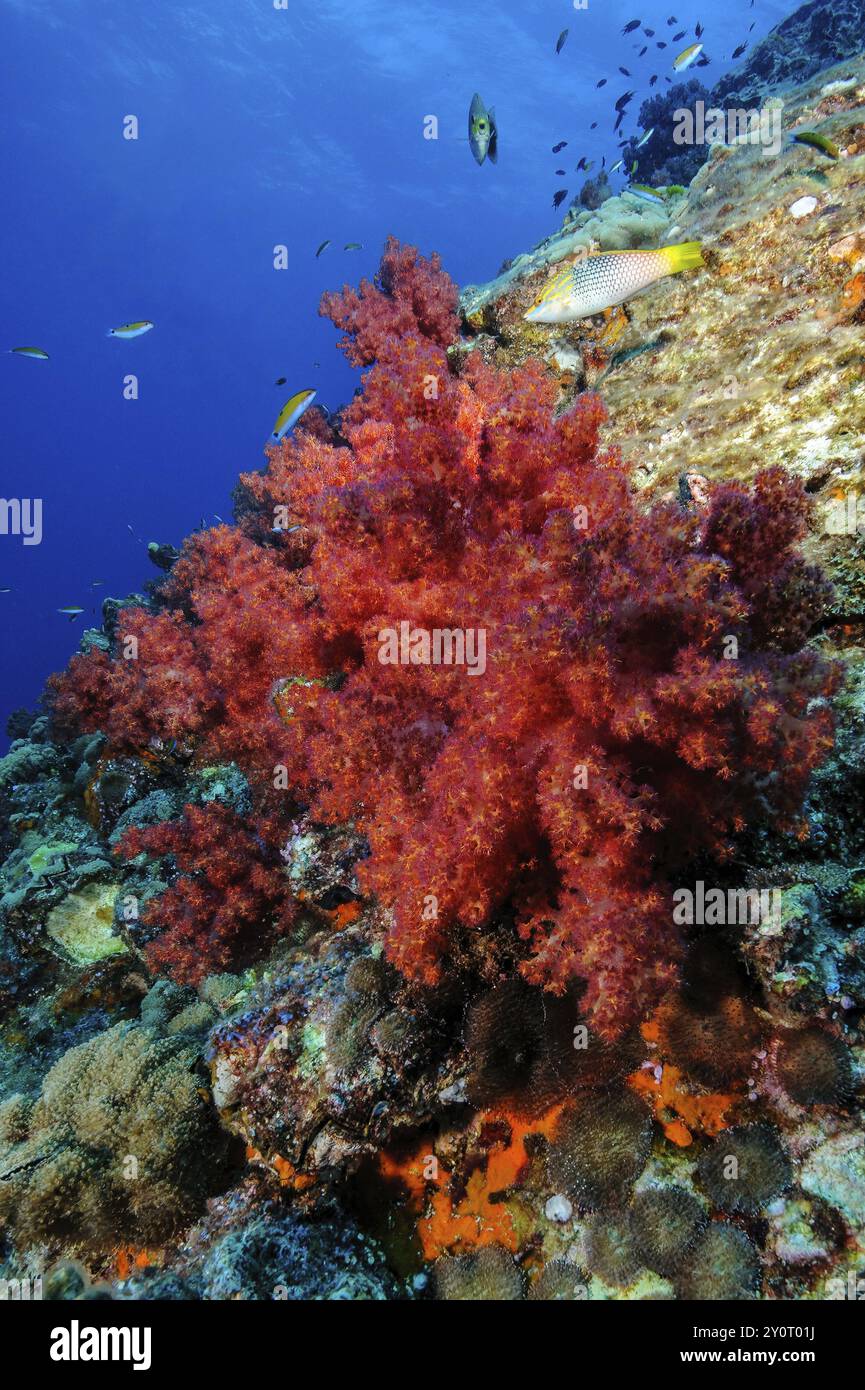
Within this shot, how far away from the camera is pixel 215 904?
13.8 ft

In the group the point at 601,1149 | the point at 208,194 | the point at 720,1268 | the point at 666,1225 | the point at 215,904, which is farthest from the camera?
the point at 208,194

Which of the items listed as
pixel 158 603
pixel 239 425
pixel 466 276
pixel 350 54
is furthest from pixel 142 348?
pixel 158 603

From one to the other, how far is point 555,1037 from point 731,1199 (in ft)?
2.54

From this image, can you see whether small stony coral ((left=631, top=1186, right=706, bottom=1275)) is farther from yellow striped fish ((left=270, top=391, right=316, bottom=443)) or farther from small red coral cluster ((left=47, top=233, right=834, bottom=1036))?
yellow striped fish ((left=270, top=391, right=316, bottom=443))

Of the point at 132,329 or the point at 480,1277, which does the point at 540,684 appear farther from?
the point at 132,329

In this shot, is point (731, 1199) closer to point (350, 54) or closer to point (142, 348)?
point (350, 54)

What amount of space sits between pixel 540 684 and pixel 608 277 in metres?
2.81

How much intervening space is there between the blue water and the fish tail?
1416 cm

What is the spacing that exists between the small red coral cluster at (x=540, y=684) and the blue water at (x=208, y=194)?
14430 millimetres

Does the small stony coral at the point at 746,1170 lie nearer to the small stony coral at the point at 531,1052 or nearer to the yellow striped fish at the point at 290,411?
the small stony coral at the point at 531,1052

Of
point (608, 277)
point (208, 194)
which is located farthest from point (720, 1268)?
point (208, 194)

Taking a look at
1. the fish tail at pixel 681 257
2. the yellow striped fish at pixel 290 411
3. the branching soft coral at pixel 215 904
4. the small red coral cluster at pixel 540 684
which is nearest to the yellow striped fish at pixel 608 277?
the fish tail at pixel 681 257

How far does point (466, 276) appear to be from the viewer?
104 metres

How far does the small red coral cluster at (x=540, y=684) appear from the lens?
6.90 feet
